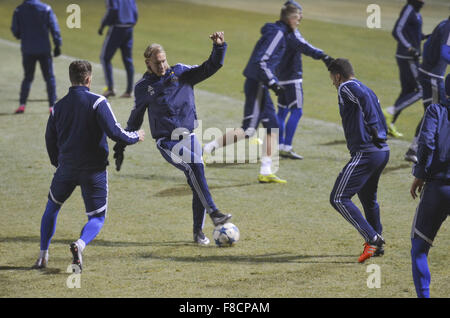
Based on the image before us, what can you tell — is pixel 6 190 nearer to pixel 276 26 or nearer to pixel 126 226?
pixel 126 226

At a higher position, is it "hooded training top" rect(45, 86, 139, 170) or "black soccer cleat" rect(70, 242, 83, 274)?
"hooded training top" rect(45, 86, 139, 170)

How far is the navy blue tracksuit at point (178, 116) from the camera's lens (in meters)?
8.05

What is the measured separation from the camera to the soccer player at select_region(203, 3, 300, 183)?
10852 millimetres

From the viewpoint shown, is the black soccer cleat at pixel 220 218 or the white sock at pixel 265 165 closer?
the black soccer cleat at pixel 220 218

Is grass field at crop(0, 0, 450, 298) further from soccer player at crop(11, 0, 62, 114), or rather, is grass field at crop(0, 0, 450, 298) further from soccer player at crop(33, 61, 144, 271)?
soccer player at crop(11, 0, 62, 114)

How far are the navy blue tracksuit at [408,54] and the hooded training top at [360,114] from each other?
591cm

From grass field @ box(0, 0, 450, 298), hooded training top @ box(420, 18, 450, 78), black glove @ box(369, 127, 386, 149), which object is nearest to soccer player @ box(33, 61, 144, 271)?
grass field @ box(0, 0, 450, 298)

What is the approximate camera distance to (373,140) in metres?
7.45

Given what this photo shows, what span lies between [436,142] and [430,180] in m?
0.32

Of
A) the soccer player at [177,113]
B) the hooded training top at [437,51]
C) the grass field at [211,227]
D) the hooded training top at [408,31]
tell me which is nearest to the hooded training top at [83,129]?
the soccer player at [177,113]

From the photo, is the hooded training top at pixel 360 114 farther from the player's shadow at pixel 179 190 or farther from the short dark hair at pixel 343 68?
the player's shadow at pixel 179 190

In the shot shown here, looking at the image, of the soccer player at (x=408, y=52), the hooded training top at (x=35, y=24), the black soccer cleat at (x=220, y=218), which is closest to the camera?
the black soccer cleat at (x=220, y=218)

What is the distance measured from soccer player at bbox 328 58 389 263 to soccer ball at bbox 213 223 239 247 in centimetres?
119

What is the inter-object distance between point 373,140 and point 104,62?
9816 millimetres
